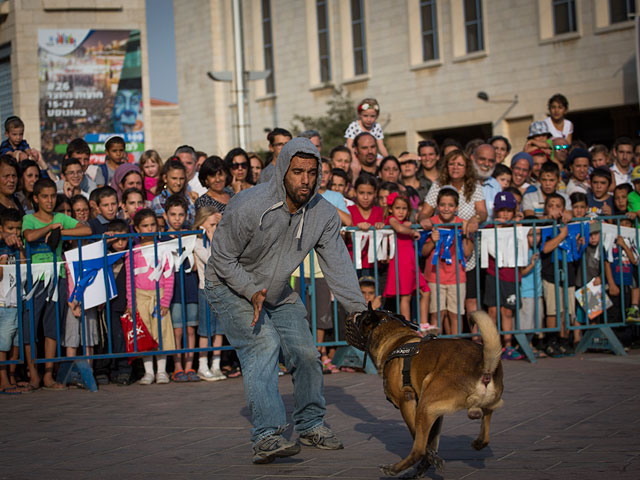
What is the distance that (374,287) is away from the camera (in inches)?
390

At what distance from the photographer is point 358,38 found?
33781mm

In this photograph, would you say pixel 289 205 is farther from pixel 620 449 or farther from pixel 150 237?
pixel 150 237

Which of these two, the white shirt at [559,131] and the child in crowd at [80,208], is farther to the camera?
the white shirt at [559,131]

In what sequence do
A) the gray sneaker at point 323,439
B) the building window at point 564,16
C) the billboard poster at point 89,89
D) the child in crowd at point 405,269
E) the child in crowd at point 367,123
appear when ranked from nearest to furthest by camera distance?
the gray sneaker at point 323,439 → the child in crowd at point 405,269 → the child in crowd at point 367,123 → the billboard poster at point 89,89 → the building window at point 564,16

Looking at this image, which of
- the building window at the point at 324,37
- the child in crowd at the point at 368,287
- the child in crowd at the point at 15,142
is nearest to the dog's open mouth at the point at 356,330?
the child in crowd at the point at 368,287

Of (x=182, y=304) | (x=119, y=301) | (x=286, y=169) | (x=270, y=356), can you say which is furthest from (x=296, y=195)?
(x=119, y=301)

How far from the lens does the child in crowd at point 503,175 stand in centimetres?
1173

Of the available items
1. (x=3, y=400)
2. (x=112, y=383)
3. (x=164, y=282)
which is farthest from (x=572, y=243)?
(x=3, y=400)

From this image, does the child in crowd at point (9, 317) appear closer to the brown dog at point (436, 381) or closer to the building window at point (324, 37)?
the brown dog at point (436, 381)

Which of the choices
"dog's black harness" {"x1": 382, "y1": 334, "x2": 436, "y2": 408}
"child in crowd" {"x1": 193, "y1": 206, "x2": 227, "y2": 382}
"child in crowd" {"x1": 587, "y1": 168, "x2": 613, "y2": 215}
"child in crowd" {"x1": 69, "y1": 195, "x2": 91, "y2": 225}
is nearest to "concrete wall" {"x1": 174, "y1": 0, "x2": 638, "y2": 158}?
"child in crowd" {"x1": 587, "y1": 168, "x2": 613, "y2": 215}

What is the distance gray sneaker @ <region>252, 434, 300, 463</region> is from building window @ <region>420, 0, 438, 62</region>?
26.7 metres

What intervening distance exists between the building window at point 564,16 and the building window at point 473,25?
9.73 feet

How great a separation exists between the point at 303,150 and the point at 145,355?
4453mm

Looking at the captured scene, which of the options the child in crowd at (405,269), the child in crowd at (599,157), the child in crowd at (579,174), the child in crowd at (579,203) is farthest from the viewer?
the child in crowd at (599,157)
